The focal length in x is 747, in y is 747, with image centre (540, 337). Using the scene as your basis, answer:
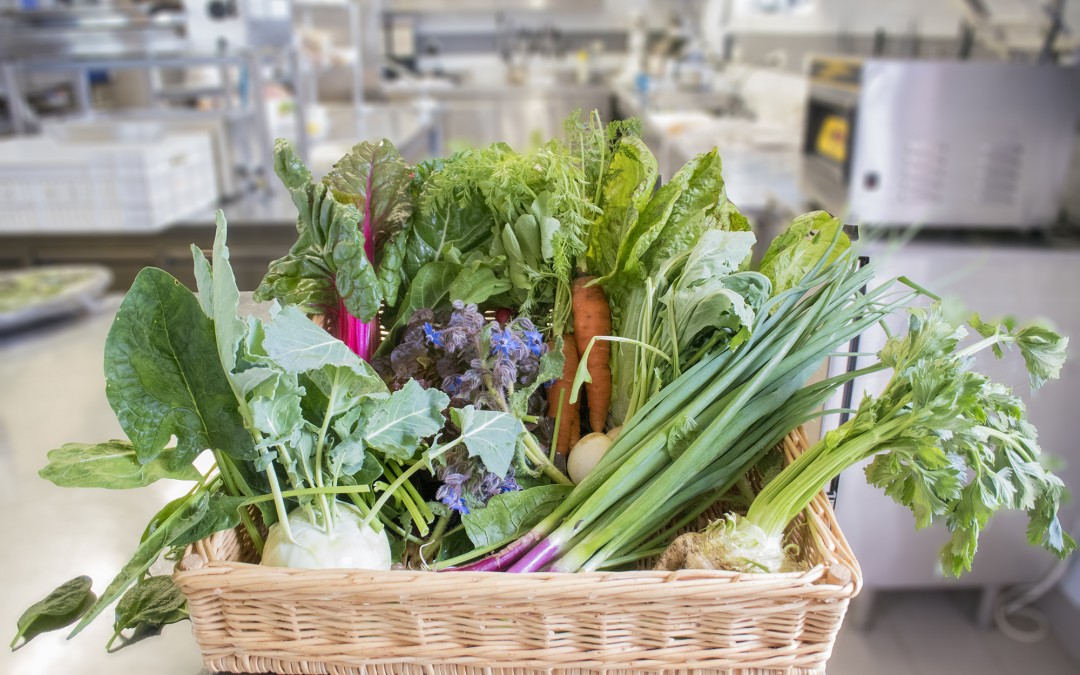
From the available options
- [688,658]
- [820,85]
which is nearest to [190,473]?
[688,658]

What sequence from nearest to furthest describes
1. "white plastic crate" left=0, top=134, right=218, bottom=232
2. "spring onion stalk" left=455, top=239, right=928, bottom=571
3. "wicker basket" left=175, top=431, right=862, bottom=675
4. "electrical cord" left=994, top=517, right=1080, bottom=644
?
"wicker basket" left=175, top=431, right=862, bottom=675
"spring onion stalk" left=455, top=239, right=928, bottom=571
"electrical cord" left=994, top=517, right=1080, bottom=644
"white plastic crate" left=0, top=134, right=218, bottom=232

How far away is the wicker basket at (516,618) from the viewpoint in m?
0.54

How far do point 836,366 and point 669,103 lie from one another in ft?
14.0

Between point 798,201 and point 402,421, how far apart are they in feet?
5.49

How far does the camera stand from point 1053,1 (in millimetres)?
1907

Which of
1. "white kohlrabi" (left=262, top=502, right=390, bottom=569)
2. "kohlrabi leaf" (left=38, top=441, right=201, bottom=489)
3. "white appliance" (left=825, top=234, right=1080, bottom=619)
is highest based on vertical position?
"kohlrabi leaf" (left=38, top=441, right=201, bottom=489)

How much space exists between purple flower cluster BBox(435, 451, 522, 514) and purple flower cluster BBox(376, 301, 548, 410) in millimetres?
56

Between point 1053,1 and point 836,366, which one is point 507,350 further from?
point 1053,1

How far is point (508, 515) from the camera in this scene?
679mm

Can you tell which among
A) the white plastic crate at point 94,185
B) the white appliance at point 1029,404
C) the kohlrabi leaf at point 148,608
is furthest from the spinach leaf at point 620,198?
the white plastic crate at point 94,185

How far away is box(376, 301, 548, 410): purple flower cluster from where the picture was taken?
67 cm

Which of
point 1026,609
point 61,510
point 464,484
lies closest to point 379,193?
point 464,484

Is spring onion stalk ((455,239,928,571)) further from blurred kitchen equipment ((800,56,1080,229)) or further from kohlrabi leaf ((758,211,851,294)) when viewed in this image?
blurred kitchen equipment ((800,56,1080,229))

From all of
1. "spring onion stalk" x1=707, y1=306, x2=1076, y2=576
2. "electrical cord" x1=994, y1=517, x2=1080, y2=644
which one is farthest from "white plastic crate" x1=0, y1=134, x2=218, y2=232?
"electrical cord" x1=994, y1=517, x2=1080, y2=644
